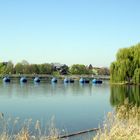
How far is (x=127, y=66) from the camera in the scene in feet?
231

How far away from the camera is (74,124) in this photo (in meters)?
23.1

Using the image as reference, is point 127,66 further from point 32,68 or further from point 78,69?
point 78,69

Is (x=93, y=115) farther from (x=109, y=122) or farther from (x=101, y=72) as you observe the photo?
(x=101, y=72)

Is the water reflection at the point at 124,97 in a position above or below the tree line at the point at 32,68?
below

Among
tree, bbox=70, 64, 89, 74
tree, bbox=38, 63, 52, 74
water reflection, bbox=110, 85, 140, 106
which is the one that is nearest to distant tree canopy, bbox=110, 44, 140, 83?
water reflection, bbox=110, 85, 140, 106

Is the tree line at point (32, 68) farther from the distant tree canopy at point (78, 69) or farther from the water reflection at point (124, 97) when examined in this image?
the water reflection at point (124, 97)

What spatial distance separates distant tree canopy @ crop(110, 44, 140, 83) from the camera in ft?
231

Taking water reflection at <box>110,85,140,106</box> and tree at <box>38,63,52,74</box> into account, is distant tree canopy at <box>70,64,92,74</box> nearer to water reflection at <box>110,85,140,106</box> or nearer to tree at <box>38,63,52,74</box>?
tree at <box>38,63,52,74</box>

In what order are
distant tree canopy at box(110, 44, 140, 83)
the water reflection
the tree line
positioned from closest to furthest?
the water reflection → distant tree canopy at box(110, 44, 140, 83) → the tree line

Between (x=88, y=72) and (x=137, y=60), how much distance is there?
88.4 meters

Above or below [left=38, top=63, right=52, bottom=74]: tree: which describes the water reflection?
below

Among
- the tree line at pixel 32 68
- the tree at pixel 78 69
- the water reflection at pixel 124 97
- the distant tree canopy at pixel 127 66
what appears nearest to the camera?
the water reflection at pixel 124 97

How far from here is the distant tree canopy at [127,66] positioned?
7044 centimetres

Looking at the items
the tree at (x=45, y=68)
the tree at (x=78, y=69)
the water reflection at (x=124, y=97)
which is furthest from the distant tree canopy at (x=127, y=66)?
the tree at (x=78, y=69)
